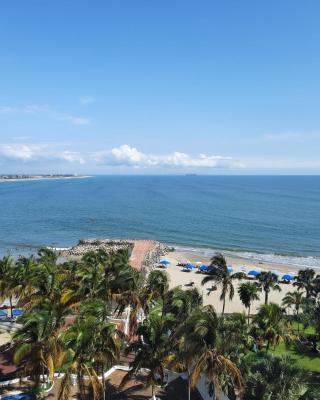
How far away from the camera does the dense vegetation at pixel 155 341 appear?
55.9ft

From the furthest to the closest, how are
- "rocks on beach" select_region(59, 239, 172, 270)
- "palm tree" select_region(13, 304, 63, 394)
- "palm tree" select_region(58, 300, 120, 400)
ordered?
"rocks on beach" select_region(59, 239, 172, 270)
"palm tree" select_region(13, 304, 63, 394)
"palm tree" select_region(58, 300, 120, 400)

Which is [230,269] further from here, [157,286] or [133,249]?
[157,286]

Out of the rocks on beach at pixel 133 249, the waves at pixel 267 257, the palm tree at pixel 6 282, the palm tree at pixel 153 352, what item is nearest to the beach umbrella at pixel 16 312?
the palm tree at pixel 6 282

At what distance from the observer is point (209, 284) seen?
194 ft

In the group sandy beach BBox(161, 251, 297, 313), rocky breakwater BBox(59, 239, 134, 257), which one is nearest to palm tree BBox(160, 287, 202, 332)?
sandy beach BBox(161, 251, 297, 313)

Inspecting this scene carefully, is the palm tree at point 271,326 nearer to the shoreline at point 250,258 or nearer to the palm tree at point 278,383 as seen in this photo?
the palm tree at point 278,383

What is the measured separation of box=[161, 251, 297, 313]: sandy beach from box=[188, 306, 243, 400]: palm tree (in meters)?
23.7

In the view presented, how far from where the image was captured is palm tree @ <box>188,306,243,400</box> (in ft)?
56.0

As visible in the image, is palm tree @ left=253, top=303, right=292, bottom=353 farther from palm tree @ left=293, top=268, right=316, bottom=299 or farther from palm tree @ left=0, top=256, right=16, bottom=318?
palm tree @ left=0, top=256, right=16, bottom=318

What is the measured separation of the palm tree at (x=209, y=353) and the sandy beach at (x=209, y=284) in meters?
23.7

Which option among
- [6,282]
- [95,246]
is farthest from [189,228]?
[6,282]

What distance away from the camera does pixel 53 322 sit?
1977 centimetres

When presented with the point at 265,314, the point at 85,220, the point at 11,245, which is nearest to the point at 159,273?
the point at 265,314

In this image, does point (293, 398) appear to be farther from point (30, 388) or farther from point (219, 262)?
point (219, 262)
